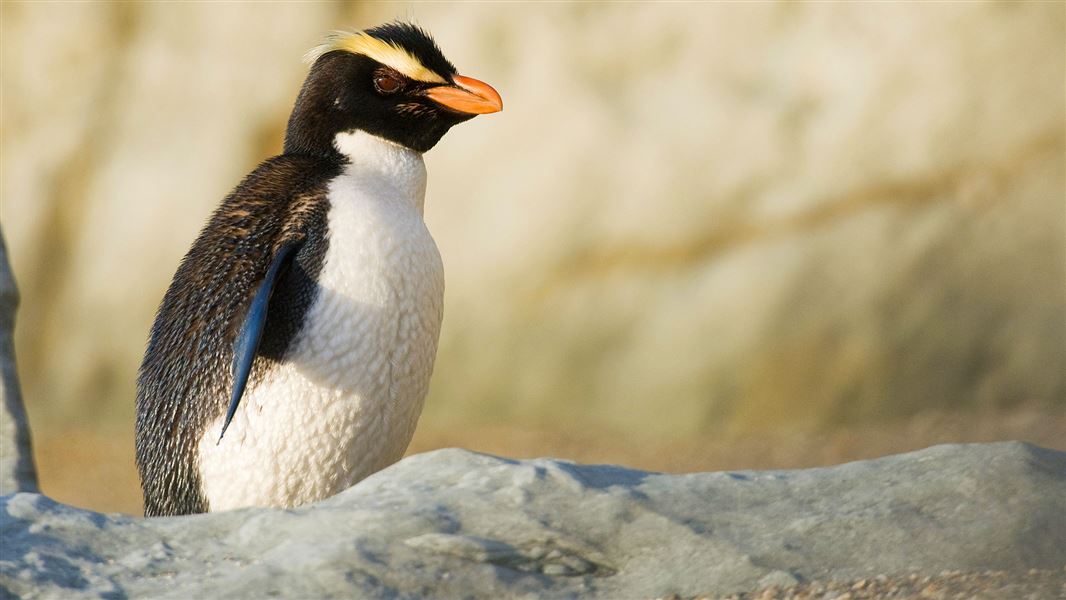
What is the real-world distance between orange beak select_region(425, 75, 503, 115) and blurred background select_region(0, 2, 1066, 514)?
1803 mm

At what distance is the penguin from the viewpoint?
69.1 inches

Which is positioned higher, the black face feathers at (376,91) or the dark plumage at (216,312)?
the black face feathers at (376,91)

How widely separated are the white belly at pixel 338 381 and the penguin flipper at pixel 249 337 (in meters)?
0.06

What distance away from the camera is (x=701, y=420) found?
3816 mm

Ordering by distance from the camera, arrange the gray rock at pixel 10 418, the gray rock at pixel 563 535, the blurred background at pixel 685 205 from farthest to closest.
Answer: the blurred background at pixel 685 205 < the gray rock at pixel 10 418 < the gray rock at pixel 563 535

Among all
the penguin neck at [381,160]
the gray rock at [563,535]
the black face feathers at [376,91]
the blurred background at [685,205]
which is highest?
the blurred background at [685,205]

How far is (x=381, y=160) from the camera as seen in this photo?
194 cm

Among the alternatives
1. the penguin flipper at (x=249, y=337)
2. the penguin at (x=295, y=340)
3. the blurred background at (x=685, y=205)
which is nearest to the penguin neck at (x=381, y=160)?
the penguin at (x=295, y=340)

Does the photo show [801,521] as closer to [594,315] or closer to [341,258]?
[341,258]

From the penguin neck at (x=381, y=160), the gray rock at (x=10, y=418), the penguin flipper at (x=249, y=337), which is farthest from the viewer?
the gray rock at (x=10, y=418)

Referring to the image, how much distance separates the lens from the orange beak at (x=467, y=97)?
193cm

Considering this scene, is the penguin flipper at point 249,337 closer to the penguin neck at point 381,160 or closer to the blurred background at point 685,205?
the penguin neck at point 381,160

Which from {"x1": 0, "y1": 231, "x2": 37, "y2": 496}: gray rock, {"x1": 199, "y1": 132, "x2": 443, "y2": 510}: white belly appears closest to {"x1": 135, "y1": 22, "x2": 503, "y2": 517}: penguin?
{"x1": 199, "y1": 132, "x2": 443, "y2": 510}: white belly

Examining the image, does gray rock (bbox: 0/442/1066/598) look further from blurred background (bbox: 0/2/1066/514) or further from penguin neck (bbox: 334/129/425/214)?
blurred background (bbox: 0/2/1066/514)
